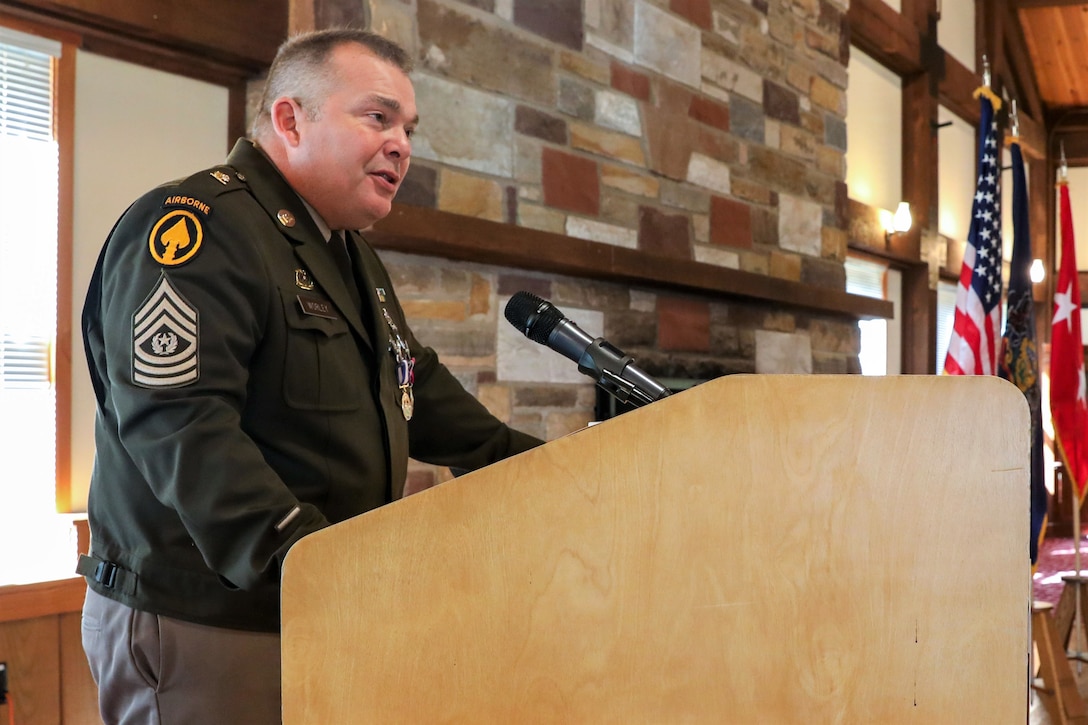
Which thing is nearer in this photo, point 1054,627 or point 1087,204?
point 1054,627

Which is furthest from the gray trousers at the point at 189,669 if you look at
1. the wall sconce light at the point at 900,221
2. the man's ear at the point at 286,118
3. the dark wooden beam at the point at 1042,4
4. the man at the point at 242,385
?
the dark wooden beam at the point at 1042,4

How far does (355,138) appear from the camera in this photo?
52.3 inches

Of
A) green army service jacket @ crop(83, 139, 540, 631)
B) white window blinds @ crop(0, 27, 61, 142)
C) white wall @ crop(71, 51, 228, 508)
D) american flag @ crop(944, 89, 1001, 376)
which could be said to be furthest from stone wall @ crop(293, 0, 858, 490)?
green army service jacket @ crop(83, 139, 540, 631)

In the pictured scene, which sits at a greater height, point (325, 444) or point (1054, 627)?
point (325, 444)

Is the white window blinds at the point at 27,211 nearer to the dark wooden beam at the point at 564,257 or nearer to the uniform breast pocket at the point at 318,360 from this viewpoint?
the dark wooden beam at the point at 564,257

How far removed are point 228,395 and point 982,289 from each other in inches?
163

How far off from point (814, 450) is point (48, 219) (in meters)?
2.22

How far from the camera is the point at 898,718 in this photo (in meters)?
0.84

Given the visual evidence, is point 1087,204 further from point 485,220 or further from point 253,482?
point 253,482

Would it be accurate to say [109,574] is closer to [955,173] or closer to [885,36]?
[885,36]

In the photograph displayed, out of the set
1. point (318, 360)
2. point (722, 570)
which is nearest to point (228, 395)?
point (318, 360)

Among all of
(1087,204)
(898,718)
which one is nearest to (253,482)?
(898,718)

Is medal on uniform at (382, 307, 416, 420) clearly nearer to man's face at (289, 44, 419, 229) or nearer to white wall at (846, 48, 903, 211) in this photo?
man's face at (289, 44, 419, 229)

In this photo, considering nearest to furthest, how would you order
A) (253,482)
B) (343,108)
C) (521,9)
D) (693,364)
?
(253,482), (343,108), (521,9), (693,364)
